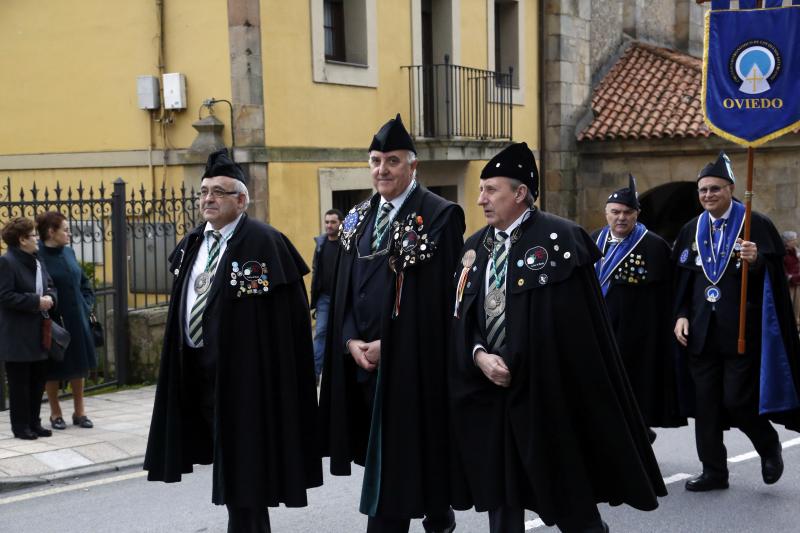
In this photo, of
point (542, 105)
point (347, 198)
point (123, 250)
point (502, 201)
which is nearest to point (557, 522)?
point (502, 201)

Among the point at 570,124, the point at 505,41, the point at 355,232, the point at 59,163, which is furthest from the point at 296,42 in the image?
the point at 355,232

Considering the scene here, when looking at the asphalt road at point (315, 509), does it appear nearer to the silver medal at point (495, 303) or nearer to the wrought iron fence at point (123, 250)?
the silver medal at point (495, 303)

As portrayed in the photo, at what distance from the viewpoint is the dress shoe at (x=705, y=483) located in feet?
23.1

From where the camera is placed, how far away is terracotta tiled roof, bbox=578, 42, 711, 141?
719 inches

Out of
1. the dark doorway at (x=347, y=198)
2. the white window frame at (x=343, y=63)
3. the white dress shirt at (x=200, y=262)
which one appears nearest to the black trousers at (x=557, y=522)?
the white dress shirt at (x=200, y=262)

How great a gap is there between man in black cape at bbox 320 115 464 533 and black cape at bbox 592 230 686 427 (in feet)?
7.86

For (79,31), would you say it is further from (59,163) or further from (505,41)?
(505,41)

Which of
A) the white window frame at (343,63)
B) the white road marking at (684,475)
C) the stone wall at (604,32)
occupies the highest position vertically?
the stone wall at (604,32)

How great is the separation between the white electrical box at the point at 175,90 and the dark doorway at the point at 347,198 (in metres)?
2.54

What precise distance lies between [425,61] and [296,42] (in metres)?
3.42

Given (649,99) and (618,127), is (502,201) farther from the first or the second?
(649,99)

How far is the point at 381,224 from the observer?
5543 millimetres

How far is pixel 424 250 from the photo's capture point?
536 cm

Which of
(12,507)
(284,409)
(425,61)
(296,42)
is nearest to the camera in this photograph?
(284,409)
